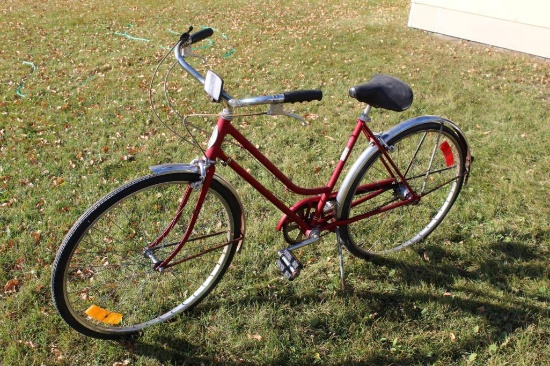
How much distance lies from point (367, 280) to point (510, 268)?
3.48ft

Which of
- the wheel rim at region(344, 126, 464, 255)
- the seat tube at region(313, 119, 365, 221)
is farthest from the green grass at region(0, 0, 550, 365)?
the seat tube at region(313, 119, 365, 221)

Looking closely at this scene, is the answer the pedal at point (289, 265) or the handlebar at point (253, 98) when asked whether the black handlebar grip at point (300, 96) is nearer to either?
the handlebar at point (253, 98)

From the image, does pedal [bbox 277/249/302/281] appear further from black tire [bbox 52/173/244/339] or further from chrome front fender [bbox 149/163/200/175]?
chrome front fender [bbox 149/163/200/175]

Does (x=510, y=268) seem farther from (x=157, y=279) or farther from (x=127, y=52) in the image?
(x=127, y=52)

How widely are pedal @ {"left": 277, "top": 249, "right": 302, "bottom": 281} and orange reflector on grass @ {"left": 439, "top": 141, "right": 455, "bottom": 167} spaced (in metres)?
1.39

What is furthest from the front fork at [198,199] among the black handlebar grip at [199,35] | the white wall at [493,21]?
the white wall at [493,21]

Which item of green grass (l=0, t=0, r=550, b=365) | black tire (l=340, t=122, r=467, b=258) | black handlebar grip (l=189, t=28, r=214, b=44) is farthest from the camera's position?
black tire (l=340, t=122, r=467, b=258)

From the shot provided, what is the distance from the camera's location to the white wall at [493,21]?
24.1 ft

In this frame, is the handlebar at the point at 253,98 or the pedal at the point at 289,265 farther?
the pedal at the point at 289,265

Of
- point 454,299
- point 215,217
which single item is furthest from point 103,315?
point 454,299

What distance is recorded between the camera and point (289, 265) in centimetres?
283

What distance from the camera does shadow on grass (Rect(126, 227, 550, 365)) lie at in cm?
265

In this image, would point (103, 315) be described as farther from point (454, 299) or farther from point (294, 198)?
point (454, 299)

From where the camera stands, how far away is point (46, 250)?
3.39m
